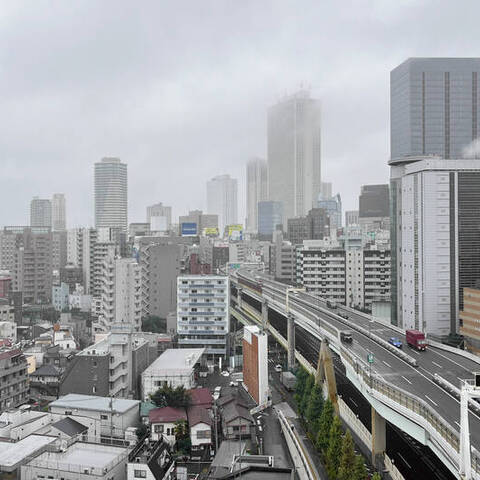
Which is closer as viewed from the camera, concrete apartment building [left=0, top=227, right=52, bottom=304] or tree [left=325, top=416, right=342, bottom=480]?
tree [left=325, top=416, right=342, bottom=480]

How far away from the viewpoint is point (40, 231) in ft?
330

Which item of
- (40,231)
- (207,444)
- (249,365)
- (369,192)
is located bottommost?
(207,444)

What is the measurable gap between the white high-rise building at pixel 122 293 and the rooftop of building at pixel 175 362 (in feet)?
61.7

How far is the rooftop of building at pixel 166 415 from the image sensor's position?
30.5 m

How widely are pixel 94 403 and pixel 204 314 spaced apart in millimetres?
20254

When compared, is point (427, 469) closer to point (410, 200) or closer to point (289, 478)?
point (289, 478)

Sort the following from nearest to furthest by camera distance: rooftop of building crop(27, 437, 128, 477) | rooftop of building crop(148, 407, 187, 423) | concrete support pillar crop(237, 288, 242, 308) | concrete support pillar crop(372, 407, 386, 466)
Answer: rooftop of building crop(27, 437, 128, 477) → concrete support pillar crop(372, 407, 386, 466) → rooftop of building crop(148, 407, 187, 423) → concrete support pillar crop(237, 288, 242, 308)

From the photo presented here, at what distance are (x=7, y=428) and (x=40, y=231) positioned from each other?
76.8m

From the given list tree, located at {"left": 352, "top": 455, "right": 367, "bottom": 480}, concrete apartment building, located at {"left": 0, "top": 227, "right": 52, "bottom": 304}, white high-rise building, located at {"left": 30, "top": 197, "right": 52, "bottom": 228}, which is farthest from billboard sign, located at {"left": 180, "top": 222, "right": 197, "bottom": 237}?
white high-rise building, located at {"left": 30, "top": 197, "right": 52, "bottom": 228}

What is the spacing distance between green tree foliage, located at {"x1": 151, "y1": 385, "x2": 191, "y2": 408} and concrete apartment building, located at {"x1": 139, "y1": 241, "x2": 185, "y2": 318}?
36421 millimetres

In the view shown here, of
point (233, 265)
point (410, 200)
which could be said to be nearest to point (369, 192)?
point (233, 265)

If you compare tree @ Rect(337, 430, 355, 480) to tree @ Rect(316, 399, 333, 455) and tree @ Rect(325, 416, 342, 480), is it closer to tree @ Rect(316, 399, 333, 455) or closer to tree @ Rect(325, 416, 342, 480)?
tree @ Rect(325, 416, 342, 480)

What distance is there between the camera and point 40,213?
198m

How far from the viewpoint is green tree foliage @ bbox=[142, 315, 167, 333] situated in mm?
64188
